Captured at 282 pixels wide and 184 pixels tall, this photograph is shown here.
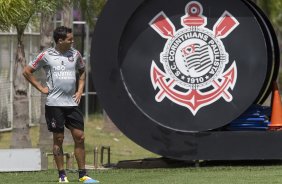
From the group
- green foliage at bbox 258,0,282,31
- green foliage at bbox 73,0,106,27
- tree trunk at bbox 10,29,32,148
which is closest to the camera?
tree trunk at bbox 10,29,32,148

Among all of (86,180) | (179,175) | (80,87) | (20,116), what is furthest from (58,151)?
(20,116)

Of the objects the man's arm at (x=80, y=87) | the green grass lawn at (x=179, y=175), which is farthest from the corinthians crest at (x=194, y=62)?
the man's arm at (x=80, y=87)

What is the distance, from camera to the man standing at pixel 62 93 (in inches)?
509

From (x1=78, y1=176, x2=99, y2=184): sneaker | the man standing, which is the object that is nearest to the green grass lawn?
(x1=78, y1=176, x2=99, y2=184): sneaker

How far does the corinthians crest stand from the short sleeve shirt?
282 centimetres

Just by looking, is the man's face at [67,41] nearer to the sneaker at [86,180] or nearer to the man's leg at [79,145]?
the man's leg at [79,145]

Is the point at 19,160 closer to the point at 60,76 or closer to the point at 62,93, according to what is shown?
the point at 62,93

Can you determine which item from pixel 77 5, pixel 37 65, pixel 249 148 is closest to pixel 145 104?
pixel 249 148

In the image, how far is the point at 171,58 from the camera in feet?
51.3

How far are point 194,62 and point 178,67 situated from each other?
0.26 meters

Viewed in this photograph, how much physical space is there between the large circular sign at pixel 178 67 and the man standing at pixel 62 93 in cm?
248

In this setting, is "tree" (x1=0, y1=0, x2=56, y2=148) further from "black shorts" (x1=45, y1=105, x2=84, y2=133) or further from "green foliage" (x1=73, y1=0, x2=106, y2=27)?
"black shorts" (x1=45, y1=105, x2=84, y2=133)

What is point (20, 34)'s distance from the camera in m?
19.1

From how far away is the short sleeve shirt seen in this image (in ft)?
42.4
